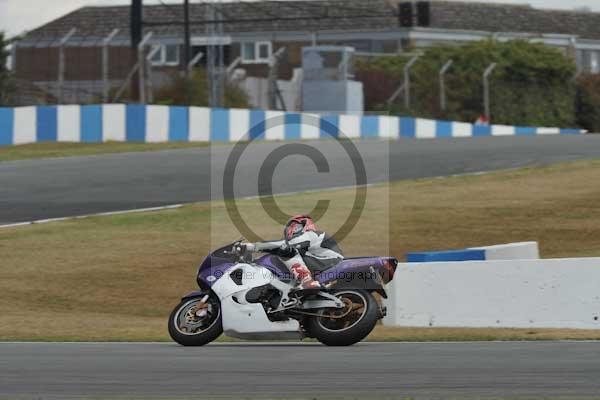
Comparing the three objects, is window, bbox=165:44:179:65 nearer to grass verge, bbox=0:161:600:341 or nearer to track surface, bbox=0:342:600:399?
grass verge, bbox=0:161:600:341

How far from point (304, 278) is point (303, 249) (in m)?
0.27

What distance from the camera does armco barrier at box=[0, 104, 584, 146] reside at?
112ft

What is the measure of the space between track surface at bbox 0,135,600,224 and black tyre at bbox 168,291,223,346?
35.3ft

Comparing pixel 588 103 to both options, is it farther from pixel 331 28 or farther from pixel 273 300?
pixel 273 300

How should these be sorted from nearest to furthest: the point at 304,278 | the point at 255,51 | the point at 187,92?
the point at 304,278, the point at 187,92, the point at 255,51

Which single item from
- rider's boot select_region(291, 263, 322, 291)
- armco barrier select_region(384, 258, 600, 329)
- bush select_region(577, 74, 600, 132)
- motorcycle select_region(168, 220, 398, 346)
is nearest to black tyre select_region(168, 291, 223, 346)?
motorcycle select_region(168, 220, 398, 346)

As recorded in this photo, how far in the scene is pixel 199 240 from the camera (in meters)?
20.5

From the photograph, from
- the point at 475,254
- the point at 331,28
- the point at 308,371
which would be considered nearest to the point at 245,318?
the point at 308,371

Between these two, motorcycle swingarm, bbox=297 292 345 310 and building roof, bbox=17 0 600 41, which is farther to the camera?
building roof, bbox=17 0 600 41

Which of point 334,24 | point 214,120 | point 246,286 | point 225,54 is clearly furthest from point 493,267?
point 334,24

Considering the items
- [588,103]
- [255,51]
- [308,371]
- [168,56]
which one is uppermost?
[255,51]

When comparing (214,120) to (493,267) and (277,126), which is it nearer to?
(277,126)

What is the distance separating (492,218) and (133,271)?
281 inches

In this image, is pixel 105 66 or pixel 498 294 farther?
pixel 105 66
